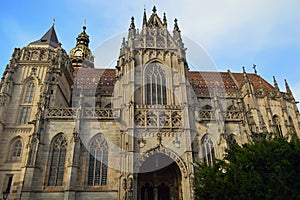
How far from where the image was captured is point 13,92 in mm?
21828

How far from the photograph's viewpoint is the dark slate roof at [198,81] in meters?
28.1

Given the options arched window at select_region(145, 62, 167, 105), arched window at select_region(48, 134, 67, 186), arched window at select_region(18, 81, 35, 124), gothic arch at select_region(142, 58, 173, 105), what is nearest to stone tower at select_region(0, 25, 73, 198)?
arched window at select_region(18, 81, 35, 124)

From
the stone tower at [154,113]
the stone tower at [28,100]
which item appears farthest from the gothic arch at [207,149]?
the stone tower at [28,100]

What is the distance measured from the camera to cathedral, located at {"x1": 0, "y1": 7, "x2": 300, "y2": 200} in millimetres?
16750

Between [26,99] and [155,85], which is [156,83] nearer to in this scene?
[155,85]

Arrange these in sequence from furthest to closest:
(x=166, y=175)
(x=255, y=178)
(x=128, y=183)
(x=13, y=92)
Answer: (x=13, y=92)
(x=166, y=175)
(x=128, y=183)
(x=255, y=178)

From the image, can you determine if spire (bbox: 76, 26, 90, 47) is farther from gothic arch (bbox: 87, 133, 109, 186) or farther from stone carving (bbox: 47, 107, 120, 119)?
gothic arch (bbox: 87, 133, 109, 186)

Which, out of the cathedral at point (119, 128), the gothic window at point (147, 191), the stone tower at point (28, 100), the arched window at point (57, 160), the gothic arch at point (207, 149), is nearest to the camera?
the cathedral at point (119, 128)

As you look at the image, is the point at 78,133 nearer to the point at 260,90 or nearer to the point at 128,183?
the point at 128,183

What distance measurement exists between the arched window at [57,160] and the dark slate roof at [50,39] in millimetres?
12707

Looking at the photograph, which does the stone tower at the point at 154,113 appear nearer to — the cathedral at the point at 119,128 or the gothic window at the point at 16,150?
the cathedral at the point at 119,128

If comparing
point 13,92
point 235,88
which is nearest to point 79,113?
point 13,92

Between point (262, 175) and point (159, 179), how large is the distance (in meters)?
10.5

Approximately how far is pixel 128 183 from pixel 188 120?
640cm
